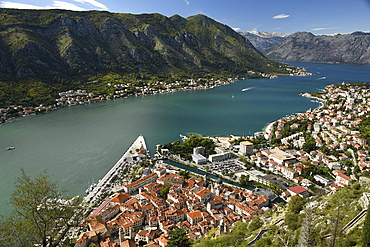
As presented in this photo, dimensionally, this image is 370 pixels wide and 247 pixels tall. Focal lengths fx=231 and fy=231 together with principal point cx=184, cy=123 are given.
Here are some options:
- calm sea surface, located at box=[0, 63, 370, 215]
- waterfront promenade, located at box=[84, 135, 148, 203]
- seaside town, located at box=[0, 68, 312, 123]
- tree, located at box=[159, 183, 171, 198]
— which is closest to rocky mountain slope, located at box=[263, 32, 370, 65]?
seaside town, located at box=[0, 68, 312, 123]

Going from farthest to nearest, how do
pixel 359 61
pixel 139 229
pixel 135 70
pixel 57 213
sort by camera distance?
pixel 359 61, pixel 135 70, pixel 139 229, pixel 57 213

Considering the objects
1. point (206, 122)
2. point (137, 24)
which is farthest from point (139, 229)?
point (137, 24)

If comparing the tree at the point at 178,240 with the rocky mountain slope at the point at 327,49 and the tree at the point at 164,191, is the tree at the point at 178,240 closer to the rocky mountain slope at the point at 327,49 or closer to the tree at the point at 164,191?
the tree at the point at 164,191

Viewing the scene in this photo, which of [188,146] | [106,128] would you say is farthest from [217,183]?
[106,128]

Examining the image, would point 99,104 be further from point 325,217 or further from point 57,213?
point 325,217

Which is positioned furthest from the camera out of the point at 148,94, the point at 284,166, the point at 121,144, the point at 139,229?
the point at 148,94

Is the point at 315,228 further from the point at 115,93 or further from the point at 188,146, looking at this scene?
the point at 115,93

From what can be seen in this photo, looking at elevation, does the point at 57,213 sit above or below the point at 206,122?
above
